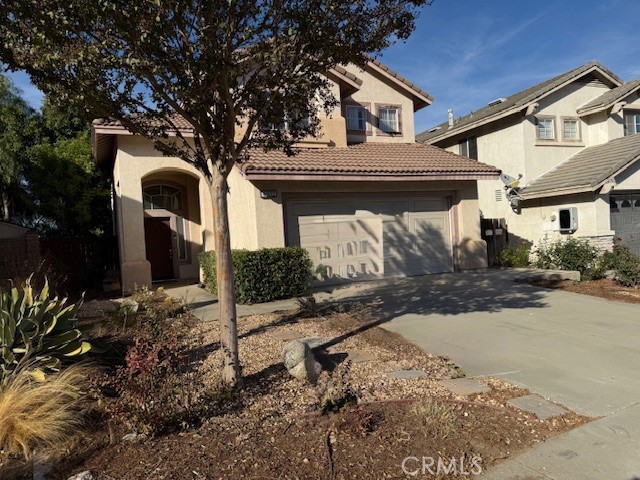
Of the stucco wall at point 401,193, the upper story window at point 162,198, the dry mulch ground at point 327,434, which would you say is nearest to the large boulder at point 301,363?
the dry mulch ground at point 327,434

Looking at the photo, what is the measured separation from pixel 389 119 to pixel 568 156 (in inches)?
296

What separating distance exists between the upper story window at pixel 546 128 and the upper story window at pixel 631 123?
3.01m

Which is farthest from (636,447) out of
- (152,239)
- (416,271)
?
(152,239)

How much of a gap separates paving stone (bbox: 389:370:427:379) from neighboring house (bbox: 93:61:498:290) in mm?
6293

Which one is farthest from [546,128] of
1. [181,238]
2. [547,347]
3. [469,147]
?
[181,238]

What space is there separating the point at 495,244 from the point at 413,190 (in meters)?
4.80

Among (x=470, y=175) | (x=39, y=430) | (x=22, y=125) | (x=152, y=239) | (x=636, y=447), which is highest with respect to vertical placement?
(x=22, y=125)

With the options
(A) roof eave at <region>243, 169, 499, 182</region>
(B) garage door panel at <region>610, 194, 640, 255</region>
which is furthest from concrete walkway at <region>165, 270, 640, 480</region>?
(B) garage door panel at <region>610, 194, 640, 255</region>

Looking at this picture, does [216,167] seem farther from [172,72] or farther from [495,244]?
[495,244]

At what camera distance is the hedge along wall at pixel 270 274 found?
10016 mm

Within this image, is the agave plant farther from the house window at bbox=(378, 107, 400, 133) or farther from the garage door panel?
the garage door panel

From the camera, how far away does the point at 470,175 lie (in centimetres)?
1371

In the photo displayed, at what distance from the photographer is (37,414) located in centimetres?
381

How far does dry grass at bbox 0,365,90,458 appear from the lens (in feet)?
12.1
